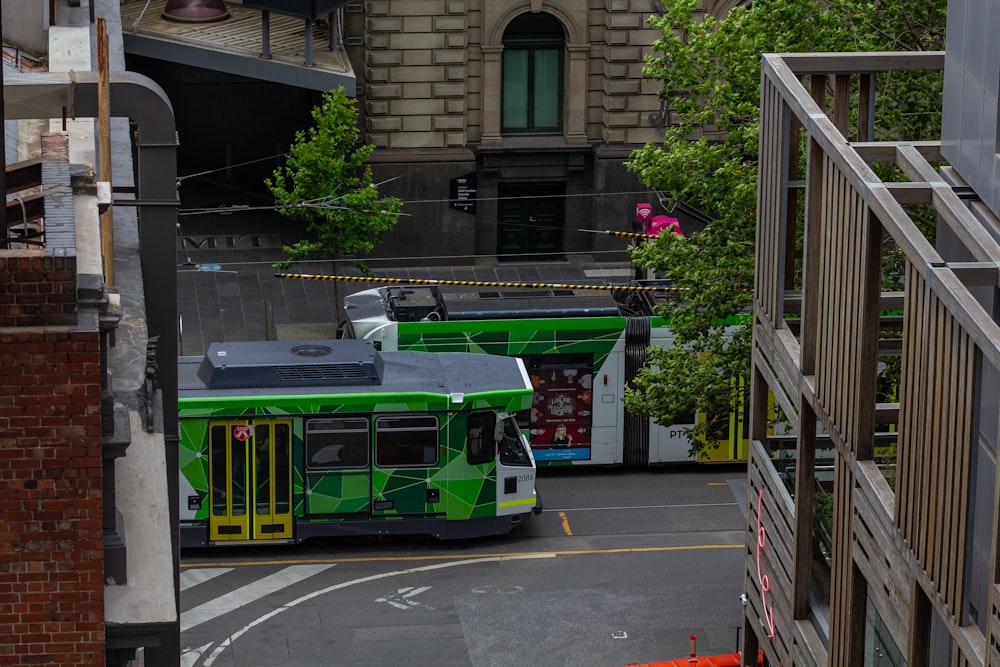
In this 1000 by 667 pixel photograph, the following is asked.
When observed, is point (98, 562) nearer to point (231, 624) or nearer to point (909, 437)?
point (909, 437)

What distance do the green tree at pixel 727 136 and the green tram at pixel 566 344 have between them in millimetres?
4172

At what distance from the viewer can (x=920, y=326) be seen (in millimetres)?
13102

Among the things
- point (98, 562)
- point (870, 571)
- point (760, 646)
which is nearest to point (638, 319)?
point (760, 646)

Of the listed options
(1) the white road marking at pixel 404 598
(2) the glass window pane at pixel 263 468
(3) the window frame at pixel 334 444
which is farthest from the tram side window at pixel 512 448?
(2) the glass window pane at pixel 263 468

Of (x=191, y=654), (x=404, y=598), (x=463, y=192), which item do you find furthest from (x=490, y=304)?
(x=463, y=192)

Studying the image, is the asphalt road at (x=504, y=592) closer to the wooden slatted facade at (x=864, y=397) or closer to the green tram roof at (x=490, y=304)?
the green tram roof at (x=490, y=304)

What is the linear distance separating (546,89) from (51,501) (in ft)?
112

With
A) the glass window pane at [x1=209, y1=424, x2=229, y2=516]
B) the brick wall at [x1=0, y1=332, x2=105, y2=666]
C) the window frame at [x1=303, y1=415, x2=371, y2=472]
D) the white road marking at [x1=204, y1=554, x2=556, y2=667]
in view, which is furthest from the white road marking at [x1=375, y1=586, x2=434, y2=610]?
the brick wall at [x1=0, y1=332, x2=105, y2=666]

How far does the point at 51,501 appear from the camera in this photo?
10.1 metres

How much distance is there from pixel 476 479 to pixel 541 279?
1265cm

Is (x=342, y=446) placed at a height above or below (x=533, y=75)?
below

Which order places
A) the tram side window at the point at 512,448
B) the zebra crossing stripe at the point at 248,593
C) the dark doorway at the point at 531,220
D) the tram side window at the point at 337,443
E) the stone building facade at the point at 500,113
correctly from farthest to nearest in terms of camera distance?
the dark doorway at the point at 531,220, the stone building facade at the point at 500,113, the tram side window at the point at 512,448, the tram side window at the point at 337,443, the zebra crossing stripe at the point at 248,593

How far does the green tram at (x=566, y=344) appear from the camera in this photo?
3106 centimetres

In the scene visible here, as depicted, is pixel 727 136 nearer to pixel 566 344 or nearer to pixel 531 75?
pixel 566 344
